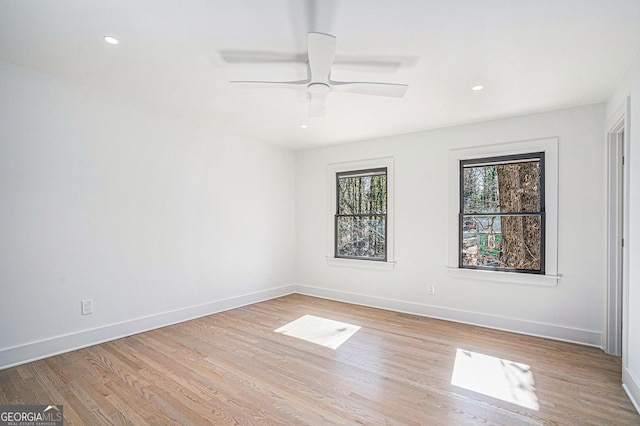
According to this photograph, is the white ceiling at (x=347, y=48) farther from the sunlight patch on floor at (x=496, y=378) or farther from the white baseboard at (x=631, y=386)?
the sunlight patch on floor at (x=496, y=378)

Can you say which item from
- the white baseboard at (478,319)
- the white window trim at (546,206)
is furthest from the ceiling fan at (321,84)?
the white baseboard at (478,319)

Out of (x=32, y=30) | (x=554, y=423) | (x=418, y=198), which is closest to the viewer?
(x=554, y=423)

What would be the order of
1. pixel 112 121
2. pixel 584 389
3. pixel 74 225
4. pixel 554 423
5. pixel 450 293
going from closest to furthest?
pixel 554 423
pixel 584 389
pixel 74 225
pixel 112 121
pixel 450 293

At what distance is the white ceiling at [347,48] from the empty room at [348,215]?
2 centimetres

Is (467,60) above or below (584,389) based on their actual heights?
above

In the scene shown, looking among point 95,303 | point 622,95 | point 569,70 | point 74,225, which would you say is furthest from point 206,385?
point 622,95

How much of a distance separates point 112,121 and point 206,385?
273 centimetres

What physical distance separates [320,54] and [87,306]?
10.3 feet

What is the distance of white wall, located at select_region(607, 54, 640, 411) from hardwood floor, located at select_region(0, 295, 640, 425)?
0.64 ft

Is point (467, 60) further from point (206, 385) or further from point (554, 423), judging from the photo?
point (206, 385)

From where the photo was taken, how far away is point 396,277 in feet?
15.0

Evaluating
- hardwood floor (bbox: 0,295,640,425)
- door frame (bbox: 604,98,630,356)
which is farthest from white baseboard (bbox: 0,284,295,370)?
door frame (bbox: 604,98,630,356)

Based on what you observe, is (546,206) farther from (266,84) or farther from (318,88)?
(266,84)

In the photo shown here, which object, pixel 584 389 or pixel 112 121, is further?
pixel 112 121
